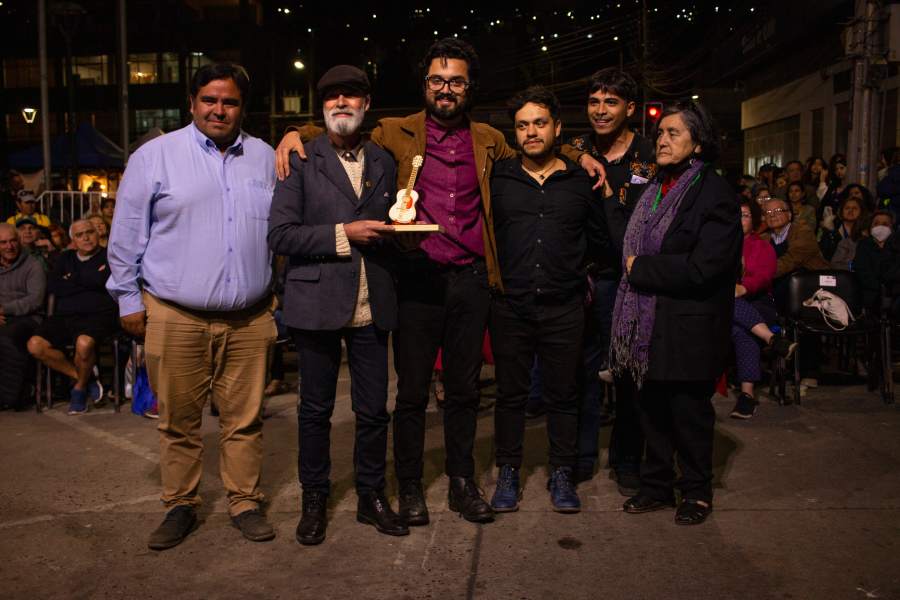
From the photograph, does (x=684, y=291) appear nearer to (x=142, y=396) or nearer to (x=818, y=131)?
(x=142, y=396)

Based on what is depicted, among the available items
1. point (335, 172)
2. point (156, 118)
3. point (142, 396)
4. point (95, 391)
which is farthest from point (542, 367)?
point (156, 118)

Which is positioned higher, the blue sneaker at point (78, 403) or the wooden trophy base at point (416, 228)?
the wooden trophy base at point (416, 228)

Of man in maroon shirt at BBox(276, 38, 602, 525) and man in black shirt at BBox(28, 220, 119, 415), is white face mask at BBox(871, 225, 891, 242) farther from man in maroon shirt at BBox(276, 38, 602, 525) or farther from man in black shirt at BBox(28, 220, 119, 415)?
man in black shirt at BBox(28, 220, 119, 415)

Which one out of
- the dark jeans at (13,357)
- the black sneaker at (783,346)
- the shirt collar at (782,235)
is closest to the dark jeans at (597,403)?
the black sneaker at (783,346)

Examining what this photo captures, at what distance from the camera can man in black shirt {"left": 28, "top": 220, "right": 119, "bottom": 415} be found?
293 inches

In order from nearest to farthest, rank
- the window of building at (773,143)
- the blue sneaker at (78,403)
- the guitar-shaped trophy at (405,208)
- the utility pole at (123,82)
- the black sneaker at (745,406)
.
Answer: the guitar-shaped trophy at (405,208), the black sneaker at (745,406), the blue sneaker at (78,403), the utility pole at (123,82), the window of building at (773,143)

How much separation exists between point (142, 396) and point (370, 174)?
382 centimetres

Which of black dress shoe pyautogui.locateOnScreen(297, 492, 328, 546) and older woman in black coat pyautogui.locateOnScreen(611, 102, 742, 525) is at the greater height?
older woman in black coat pyautogui.locateOnScreen(611, 102, 742, 525)

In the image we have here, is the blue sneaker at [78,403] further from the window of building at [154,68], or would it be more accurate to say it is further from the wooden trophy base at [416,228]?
the window of building at [154,68]

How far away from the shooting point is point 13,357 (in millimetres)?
7465

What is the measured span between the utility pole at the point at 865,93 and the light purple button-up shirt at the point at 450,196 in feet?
26.6

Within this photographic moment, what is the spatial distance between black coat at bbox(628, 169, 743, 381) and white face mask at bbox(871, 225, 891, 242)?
4.66 meters

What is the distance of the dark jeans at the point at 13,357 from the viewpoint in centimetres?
735

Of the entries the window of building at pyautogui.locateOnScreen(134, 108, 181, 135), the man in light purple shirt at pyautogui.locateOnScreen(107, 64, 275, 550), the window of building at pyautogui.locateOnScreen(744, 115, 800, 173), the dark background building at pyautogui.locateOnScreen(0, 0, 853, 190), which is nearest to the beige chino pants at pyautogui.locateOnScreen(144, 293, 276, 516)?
the man in light purple shirt at pyautogui.locateOnScreen(107, 64, 275, 550)
